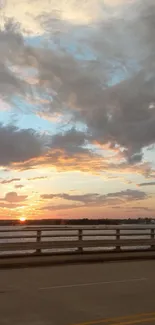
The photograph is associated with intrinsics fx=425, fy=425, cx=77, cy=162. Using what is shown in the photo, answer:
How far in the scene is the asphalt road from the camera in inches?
292

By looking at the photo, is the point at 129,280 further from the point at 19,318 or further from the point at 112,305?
the point at 19,318

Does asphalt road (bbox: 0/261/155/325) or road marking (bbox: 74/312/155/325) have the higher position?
asphalt road (bbox: 0/261/155/325)

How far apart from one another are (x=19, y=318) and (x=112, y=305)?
213cm

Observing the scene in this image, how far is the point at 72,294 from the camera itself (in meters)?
9.90

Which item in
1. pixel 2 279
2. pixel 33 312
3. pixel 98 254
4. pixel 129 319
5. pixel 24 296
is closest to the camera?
pixel 129 319

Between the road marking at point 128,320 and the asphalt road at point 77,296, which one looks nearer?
the road marking at point 128,320

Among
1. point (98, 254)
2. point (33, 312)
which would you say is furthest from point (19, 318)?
point (98, 254)

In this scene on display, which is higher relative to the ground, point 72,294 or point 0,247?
point 0,247

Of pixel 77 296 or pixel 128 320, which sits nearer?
pixel 128 320

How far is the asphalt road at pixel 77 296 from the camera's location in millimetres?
7426

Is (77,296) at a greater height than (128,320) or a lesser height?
greater

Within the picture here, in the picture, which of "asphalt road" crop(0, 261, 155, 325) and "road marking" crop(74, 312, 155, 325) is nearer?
"road marking" crop(74, 312, 155, 325)

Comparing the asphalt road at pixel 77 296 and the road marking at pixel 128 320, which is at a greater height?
the asphalt road at pixel 77 296

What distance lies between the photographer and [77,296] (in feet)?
31.7
